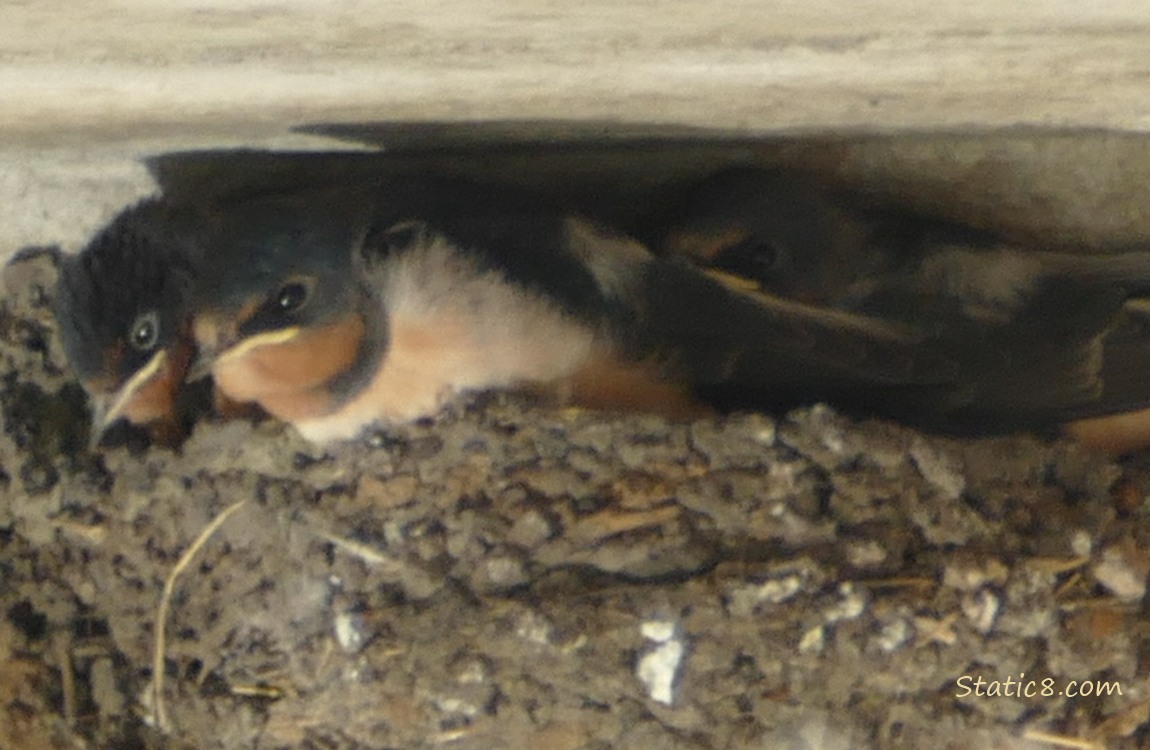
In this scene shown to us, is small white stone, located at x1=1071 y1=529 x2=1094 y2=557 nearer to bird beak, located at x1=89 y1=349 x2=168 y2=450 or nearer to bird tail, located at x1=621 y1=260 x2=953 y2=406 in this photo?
bird tail, located at x1=621 y1=260 x2=953 y2=406

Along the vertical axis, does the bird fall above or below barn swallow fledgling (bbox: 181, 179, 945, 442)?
above

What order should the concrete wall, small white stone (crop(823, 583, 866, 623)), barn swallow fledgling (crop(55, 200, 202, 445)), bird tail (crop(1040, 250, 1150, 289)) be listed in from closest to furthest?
the concrete wall
small white stone (crop(823, 583, 866, 623))
barn swallow fledgling (crop(55, 200, 202, 445))
bird tail (crop(1040, 250, 1150, 289))

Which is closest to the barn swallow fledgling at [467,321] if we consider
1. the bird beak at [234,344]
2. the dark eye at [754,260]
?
the bird beak at [234,344]

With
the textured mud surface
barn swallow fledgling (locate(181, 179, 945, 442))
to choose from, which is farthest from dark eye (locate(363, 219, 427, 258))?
the textured mud surface

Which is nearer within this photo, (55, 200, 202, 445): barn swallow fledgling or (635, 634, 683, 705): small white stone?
(635, 634, 683, 705): small white stone

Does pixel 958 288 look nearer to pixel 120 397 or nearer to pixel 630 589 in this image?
pixel 630 589

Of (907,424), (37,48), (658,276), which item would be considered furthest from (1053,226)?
(37,48)

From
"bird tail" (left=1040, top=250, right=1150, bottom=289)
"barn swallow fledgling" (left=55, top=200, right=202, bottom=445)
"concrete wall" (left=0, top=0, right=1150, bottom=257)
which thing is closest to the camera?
"concrete wall" (left=0, top=0, right=1150, bottom=257)

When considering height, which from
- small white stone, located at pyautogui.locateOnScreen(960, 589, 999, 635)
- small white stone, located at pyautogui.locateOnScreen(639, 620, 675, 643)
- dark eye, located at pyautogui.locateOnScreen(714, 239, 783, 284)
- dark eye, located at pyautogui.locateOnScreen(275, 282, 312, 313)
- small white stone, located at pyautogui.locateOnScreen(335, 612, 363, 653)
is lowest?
small white stone, located at pyautogui.locateOnScreen(335, 612, 363, 653)
